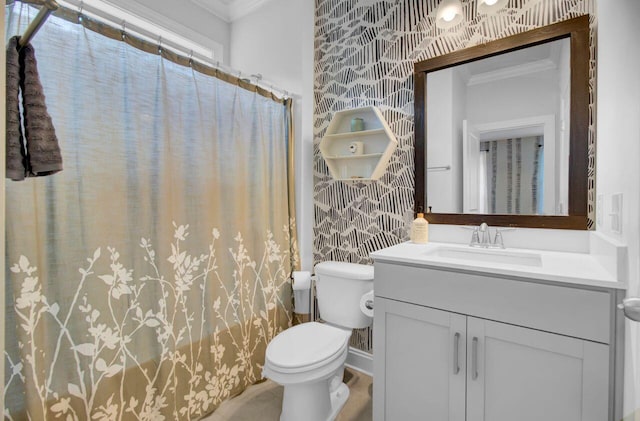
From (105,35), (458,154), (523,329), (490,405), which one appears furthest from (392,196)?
(105,35)

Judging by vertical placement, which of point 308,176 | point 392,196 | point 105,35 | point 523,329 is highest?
point 105,35

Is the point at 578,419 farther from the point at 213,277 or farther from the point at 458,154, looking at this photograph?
the point at 213,277

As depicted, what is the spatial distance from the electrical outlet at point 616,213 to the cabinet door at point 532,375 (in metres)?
0.38

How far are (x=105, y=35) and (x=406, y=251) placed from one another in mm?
1608

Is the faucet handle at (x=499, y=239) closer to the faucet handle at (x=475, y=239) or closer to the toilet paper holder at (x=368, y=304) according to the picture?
the faucet handle at (x=475, y=239)

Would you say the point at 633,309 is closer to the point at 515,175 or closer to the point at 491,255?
the point at 491,255

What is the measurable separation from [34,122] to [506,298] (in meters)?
1.66

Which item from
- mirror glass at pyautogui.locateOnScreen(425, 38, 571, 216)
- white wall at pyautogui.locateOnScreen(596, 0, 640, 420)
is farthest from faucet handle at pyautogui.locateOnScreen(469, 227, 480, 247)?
white wall at pyautogui.locateOnScreen(596, 0, 640, 420)

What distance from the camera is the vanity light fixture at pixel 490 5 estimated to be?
5.24ft

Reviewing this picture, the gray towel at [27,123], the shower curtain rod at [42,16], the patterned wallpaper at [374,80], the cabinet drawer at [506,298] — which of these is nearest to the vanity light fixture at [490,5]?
the patterned wallpaper at [374,80]

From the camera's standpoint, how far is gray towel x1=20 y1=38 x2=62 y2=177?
93 centimetres

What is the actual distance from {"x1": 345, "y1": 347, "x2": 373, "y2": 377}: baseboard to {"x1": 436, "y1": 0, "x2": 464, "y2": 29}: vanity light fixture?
2.04 metres

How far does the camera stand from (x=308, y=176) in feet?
7.39

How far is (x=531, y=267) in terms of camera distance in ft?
3.90
